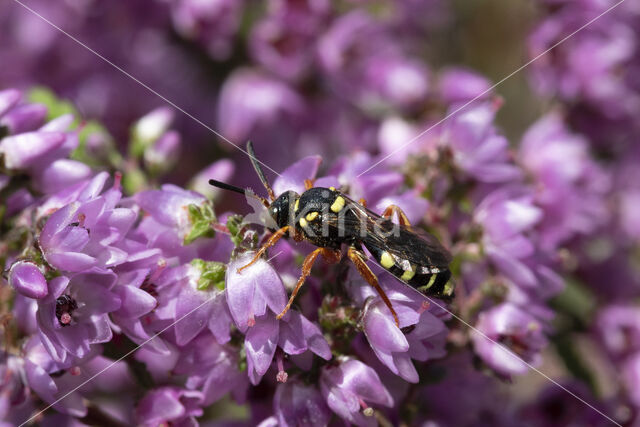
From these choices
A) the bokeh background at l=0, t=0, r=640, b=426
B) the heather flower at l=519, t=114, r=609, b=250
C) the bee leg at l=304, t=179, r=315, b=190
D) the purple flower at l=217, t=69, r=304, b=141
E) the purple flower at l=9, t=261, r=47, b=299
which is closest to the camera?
the purple flower at l=9, t=261, r=47, b=299

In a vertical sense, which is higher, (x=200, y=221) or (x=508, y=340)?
(x=200, y=221)

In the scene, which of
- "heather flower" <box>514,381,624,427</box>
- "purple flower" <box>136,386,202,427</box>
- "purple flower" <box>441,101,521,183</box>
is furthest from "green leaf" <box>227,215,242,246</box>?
"heather flower" <box>514,381,624,427</box>

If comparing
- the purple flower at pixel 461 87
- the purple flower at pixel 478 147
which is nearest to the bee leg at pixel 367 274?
→ the purple flower at pixel 478 147

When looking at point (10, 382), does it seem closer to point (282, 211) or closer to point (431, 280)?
point (282, 211)

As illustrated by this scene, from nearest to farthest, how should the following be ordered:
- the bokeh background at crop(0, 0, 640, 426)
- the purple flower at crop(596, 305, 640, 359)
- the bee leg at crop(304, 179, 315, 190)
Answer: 1. the bee leg at crop(304, 179, 315, 190)
2. the bokeh background at crop(0, 0, 640, 426)
3. the purple flower at crop(596, 305, 640, 359)

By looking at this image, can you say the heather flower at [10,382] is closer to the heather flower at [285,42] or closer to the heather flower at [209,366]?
the heather flower at [209,366]

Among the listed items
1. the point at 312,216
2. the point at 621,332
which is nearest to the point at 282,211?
the point at 312,216

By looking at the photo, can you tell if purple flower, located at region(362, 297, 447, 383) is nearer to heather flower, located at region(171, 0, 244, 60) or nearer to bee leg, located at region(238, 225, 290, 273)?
bee leg, located at region(238, 225, 290, 273)
